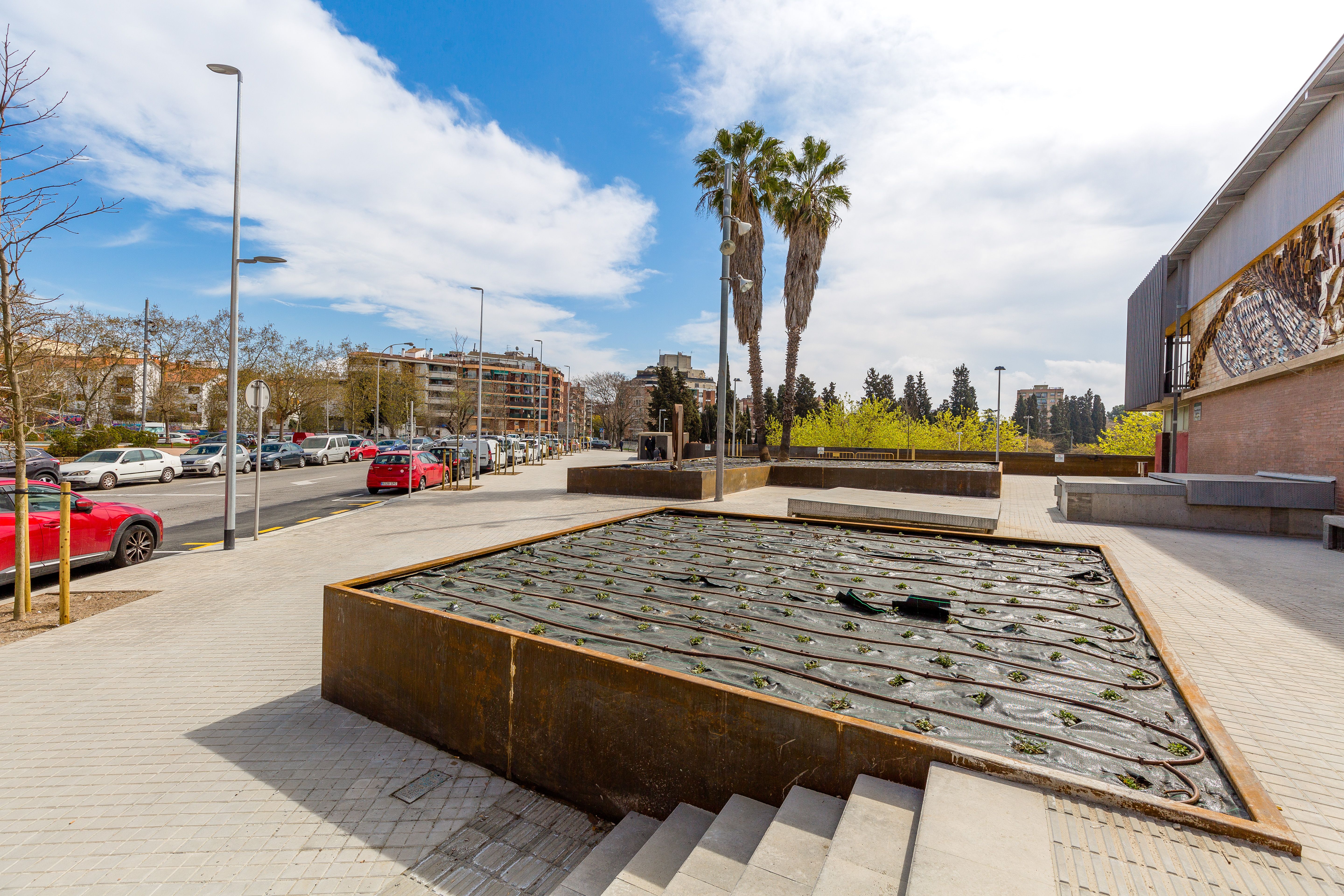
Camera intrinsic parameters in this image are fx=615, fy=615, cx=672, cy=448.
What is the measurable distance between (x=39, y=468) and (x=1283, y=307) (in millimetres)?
36833

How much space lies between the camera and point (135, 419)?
4175 centimetres

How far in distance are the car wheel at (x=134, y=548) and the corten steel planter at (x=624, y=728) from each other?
694 cm

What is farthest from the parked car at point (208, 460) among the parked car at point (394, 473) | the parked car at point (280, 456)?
the parked car at point (394, 473)

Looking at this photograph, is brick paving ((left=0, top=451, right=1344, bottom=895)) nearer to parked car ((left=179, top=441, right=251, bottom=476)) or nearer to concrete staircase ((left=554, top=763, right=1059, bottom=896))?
concrete staircase ((left=554, top=763, right=1059, bottom=896))

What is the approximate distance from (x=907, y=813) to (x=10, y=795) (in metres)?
4.76

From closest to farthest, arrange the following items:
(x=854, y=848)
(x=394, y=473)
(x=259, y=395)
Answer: (x=854, y=848) → (x=259, y=395) → (x=394, y=473)

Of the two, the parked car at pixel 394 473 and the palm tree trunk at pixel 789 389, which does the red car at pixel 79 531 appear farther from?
the palm tree trunk at pixel 789 389

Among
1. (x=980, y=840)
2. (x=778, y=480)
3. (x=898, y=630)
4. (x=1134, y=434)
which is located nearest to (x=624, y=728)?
(x=980, y=840)

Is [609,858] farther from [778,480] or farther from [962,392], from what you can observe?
[962,392]

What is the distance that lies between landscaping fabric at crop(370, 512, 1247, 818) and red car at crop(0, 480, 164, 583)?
5.67 metres

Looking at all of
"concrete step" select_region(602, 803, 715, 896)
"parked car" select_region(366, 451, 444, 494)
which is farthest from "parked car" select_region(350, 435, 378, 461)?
"concrete step" select_region(602, 803, 715, 896)

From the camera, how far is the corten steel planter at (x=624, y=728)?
2.57m

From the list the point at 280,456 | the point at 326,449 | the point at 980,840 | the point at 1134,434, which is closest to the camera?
the point at 980,840

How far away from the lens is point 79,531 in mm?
8242
